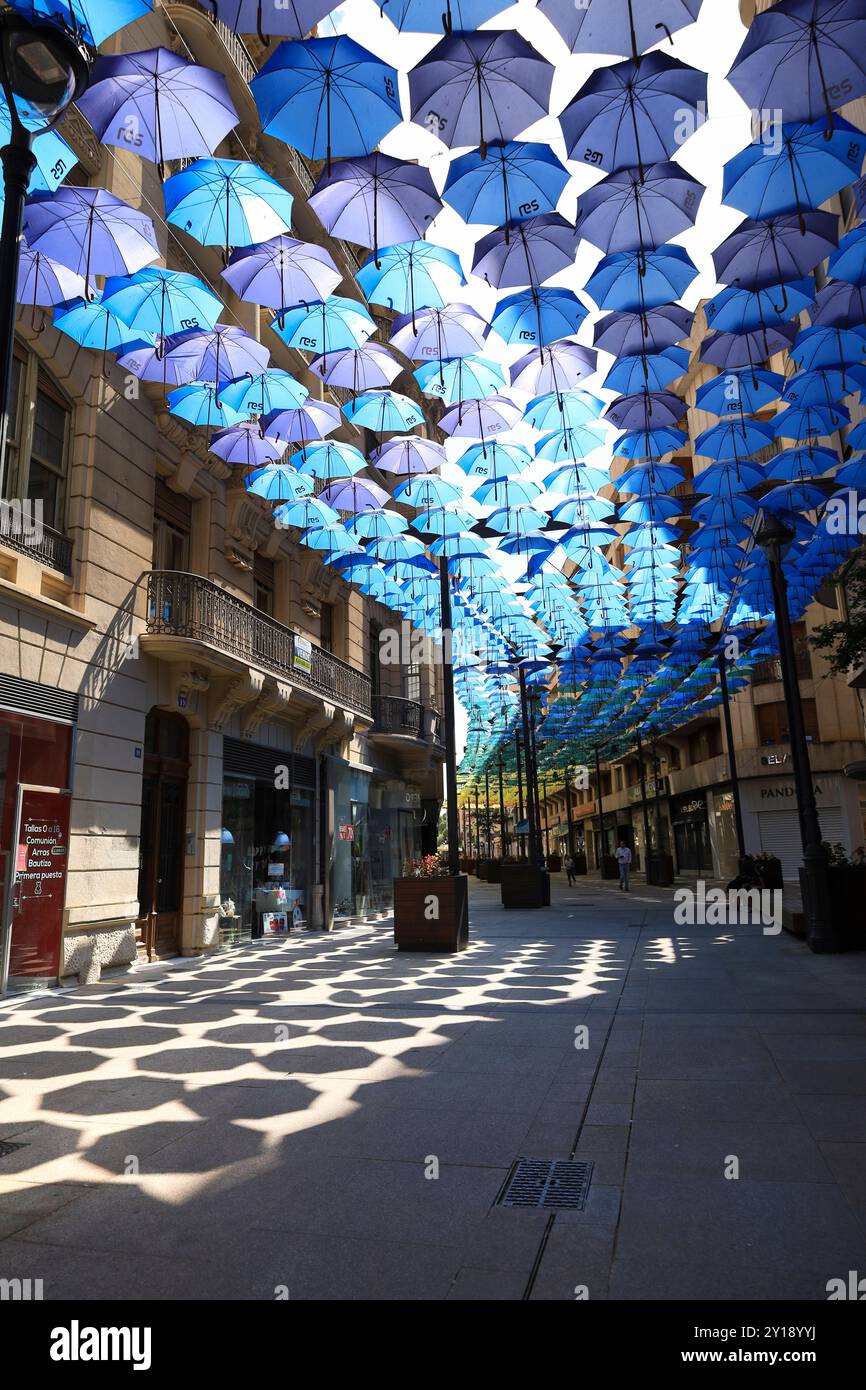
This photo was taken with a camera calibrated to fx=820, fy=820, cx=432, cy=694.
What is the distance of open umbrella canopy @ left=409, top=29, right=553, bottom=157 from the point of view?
734 cm

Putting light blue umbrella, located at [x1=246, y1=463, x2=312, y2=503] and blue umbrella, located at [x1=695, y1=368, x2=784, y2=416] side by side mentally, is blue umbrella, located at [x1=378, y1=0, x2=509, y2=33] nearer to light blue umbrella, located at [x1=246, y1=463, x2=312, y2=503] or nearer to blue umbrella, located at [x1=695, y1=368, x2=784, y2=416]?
blue umbrella, located at [x1=695, y1=368, x2=784, y2=416]

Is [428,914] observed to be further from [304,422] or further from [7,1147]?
[7,1147]

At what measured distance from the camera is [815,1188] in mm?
4309

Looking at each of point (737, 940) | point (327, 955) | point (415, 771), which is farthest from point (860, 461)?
point (415, 771)

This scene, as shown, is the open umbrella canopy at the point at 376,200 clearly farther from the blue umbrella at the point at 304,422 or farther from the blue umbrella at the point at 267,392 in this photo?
the blue umbrella at the point at 304,422

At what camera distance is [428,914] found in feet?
48.9

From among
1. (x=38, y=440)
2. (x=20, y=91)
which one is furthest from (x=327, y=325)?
(x=20, y=91)

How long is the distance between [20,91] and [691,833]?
48215 mm

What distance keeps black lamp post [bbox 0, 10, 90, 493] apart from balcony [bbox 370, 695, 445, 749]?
858 inches

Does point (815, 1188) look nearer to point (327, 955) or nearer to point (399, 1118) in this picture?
point (399, 1118)

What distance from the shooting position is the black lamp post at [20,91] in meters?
4.64

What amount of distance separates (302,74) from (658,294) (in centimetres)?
485

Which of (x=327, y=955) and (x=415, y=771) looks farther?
(x=415, y=771)

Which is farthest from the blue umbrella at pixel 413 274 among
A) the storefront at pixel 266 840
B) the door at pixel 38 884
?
the storefront at pixel 266 840
